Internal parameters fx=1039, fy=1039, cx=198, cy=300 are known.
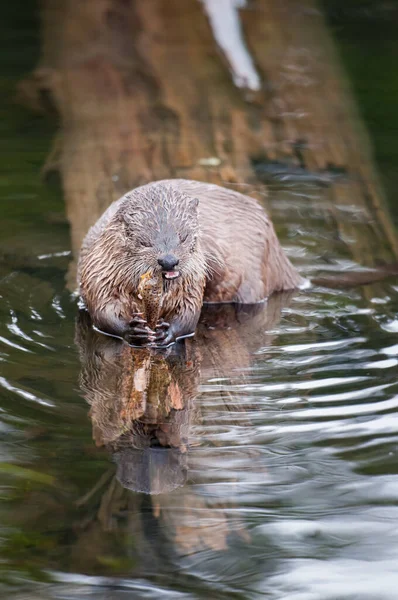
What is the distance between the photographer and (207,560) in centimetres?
313

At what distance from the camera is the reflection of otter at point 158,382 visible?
367 centimetres

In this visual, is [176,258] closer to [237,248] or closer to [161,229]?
[161,229]

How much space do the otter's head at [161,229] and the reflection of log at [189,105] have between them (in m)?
1.25

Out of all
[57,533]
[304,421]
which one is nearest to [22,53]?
[304,421]

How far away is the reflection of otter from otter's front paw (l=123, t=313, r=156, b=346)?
0.16ft

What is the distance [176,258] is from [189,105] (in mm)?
4049

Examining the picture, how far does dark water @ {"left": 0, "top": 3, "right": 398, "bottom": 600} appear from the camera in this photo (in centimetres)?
309

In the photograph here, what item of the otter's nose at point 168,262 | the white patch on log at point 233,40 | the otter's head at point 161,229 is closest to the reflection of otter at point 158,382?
the otter's head at point 161,229

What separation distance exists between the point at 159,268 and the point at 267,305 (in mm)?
1148

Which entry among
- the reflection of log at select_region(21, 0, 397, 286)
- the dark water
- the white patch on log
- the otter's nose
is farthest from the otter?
the white patch on log

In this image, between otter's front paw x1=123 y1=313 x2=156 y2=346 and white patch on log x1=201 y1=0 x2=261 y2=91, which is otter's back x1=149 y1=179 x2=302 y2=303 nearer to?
otter's front paw x1=123 y1=313 x2=156 y2=346

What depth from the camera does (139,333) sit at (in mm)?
4977

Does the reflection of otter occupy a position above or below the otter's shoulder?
below

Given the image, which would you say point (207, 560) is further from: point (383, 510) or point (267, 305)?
point (267, 305)
